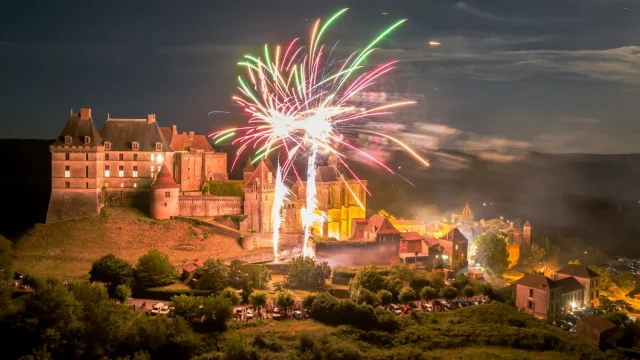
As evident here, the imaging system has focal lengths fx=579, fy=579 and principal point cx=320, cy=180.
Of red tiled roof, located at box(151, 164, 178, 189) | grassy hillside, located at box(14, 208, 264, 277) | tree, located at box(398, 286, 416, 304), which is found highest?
red tiled roof, located at box(151, 164, 178, 189)

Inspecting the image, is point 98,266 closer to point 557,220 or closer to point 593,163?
point 557,220

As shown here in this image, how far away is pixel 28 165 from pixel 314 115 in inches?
1817

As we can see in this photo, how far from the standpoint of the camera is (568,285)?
42.2 metres

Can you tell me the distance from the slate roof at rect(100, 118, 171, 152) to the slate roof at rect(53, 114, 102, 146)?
1538 millimetres

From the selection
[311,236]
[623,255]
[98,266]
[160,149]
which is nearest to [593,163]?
[623,255]

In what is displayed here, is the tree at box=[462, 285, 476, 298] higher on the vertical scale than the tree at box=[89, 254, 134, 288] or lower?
lower

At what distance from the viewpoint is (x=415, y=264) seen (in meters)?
45.5

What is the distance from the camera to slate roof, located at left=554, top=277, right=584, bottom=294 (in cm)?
4138

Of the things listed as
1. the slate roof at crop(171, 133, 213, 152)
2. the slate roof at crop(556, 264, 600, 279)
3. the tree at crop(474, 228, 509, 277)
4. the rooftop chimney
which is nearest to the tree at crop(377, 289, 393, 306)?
the tree at crop(474, 228, 509, 277)

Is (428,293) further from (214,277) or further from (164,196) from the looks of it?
(164,196)

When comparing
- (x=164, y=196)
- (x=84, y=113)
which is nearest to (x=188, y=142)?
(x=164, y=196)

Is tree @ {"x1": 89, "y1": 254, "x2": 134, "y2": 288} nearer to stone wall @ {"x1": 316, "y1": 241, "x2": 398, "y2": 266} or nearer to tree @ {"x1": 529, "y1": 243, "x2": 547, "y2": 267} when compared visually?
stone wall @ {"x1": 316, "y1": 241, "x2": 398, "y2": 266}

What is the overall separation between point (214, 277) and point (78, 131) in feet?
59.6

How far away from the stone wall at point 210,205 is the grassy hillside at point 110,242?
6.56ft
